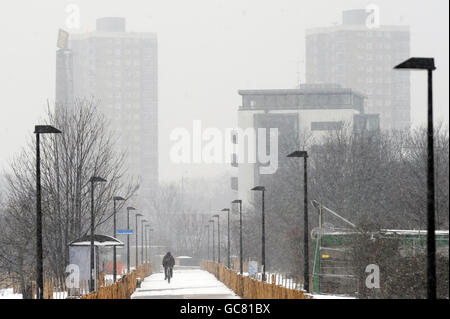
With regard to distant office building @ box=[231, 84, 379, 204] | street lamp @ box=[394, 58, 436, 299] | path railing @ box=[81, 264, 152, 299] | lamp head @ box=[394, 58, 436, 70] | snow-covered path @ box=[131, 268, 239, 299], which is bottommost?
snow-covered path @ box=[131, 268, 239, 299]

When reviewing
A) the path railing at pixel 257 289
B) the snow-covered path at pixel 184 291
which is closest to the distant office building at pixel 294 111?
the snow-covered path at pixel 184 291

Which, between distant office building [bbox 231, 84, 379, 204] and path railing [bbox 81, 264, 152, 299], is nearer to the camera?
path railing [bbox 81, 264, 152, 299]

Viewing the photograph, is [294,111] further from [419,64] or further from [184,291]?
[419,64]

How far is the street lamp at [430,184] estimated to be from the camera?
24016 millimetres

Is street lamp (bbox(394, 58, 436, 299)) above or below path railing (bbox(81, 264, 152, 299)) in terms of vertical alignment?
above

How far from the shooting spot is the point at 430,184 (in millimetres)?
24703

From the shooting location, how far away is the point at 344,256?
1736 inches

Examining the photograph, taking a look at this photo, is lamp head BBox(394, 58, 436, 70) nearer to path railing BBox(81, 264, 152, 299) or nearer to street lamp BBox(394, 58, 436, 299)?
street lamp BBox(394, 58, 436, 299)

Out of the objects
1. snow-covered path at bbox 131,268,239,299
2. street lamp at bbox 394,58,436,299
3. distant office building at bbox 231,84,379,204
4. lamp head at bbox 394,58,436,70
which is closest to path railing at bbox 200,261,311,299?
snow-covered path at bbox 131,268,239,299

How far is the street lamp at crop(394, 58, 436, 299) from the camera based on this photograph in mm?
24016

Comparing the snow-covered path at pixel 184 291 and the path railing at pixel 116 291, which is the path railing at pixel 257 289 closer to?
the snow-covered path at pixel 184 291

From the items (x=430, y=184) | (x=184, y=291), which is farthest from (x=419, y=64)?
(x=184, y=291)
